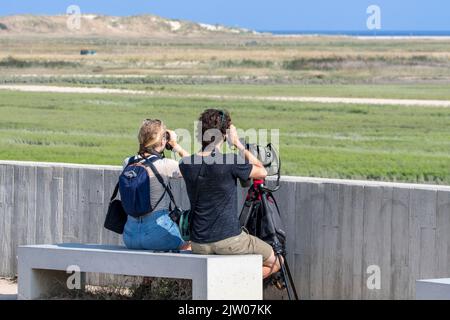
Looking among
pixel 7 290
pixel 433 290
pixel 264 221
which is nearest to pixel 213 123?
pixel 264 221

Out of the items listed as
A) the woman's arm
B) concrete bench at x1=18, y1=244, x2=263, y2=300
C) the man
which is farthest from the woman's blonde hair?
concrete bench at x1=18, y1=244, x2=263, y2=300

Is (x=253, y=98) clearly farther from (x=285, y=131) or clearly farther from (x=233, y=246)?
(x=233, y=246)

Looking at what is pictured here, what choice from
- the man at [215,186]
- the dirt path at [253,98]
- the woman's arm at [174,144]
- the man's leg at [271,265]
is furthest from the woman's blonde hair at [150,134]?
the dirt path at [253,98]

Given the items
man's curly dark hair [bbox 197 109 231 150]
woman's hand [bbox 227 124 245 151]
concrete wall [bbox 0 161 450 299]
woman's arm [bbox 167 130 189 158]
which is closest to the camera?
man's curly dark hair [bbox 197 109 231 150]

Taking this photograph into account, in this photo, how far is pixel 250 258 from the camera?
8016 mm

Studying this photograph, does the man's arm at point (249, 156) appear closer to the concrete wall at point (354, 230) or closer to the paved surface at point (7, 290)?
the concrete wall at point (354, 230)

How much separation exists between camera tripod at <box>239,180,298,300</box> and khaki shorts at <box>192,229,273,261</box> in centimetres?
40

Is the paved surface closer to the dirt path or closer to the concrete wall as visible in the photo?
the concrete wall

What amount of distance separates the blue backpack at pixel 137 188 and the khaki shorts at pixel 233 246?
1.55 ft

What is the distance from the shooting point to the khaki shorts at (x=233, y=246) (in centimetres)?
800

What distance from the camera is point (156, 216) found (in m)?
8.33

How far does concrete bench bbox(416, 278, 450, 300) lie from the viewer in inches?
279

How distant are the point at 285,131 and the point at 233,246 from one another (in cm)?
2380
